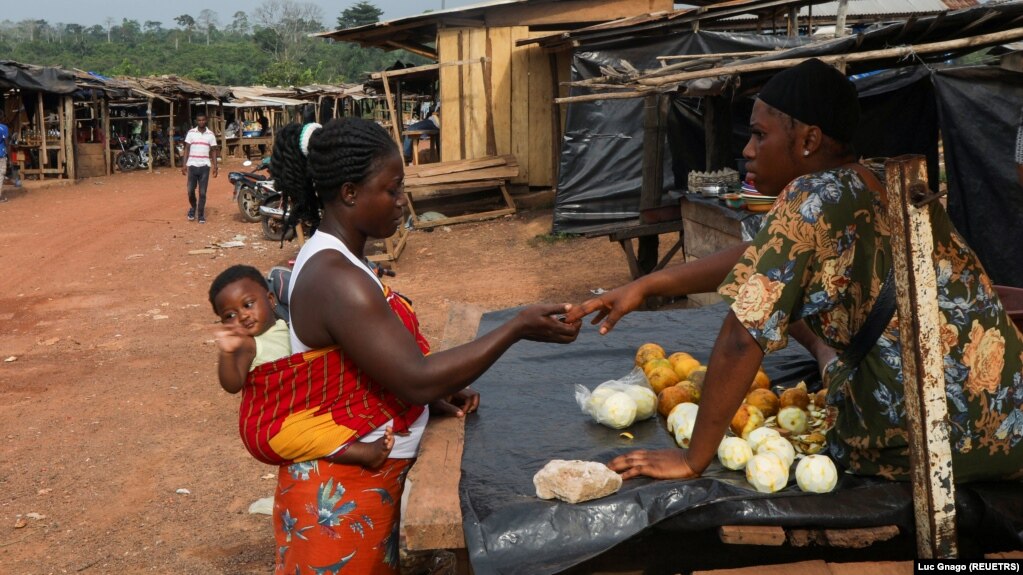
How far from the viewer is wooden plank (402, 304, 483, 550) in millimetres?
2119

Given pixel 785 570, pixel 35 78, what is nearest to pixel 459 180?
pixel 785 570

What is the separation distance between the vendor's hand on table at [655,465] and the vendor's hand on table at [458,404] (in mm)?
682

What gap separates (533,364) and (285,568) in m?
1.38

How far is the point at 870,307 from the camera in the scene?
214cm

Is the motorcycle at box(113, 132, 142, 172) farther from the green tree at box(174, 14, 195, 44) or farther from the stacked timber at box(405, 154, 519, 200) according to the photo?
the green tree at box(174, 14, 195, 44)

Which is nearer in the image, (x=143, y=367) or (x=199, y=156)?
(x=143, y=367)

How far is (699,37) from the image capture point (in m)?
11.2

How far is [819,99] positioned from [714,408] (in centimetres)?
81

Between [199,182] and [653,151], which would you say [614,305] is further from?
[199,182]

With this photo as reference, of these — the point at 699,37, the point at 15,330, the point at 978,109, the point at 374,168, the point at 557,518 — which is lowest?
the point at 15,330

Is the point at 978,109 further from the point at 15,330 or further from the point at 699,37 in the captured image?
the point at 15,330

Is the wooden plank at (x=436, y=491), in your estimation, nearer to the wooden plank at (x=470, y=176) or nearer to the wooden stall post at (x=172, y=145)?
the wooden plank at (x=470, y=176)

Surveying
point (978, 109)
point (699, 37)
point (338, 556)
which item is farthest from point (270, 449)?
point (699, 37)

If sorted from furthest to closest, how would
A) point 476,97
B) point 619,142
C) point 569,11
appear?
point 476,97, point 569,11, point 619,142
